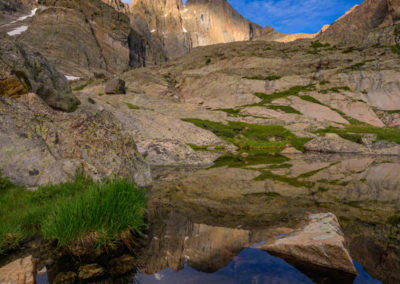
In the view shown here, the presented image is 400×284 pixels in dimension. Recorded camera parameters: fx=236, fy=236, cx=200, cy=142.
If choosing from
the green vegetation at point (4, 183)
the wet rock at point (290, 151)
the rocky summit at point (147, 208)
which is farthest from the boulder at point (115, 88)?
the green vegetation at point (4, 183)

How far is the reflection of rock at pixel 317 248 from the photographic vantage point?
4859 mm

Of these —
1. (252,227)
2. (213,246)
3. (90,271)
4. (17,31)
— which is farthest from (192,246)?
(17,31)

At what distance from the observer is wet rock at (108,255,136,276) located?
4840 mm

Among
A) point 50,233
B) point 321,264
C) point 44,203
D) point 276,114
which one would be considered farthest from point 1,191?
point 276,114

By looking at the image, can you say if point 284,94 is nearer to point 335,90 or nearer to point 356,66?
point 335,90

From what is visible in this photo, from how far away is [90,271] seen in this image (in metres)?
4.79

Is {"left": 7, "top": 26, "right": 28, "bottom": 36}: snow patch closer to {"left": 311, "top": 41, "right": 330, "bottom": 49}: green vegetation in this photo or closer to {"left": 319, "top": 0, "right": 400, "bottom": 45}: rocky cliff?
{"left": 311, "top": 41, "right": 330, "bottom": 49}: green vegetation

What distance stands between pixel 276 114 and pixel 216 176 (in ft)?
176

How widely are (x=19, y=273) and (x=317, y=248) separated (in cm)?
586

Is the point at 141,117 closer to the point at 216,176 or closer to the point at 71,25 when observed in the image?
the point at 216,176

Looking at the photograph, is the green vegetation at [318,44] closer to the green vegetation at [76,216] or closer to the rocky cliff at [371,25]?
the rocky cliff at [371,25]

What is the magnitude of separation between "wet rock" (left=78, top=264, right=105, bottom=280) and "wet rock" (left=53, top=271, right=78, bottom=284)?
0.11 metres

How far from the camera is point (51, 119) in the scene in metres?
12.5

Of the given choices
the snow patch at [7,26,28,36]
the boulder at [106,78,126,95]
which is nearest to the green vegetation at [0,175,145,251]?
the boulder at [106,78,126,95]
